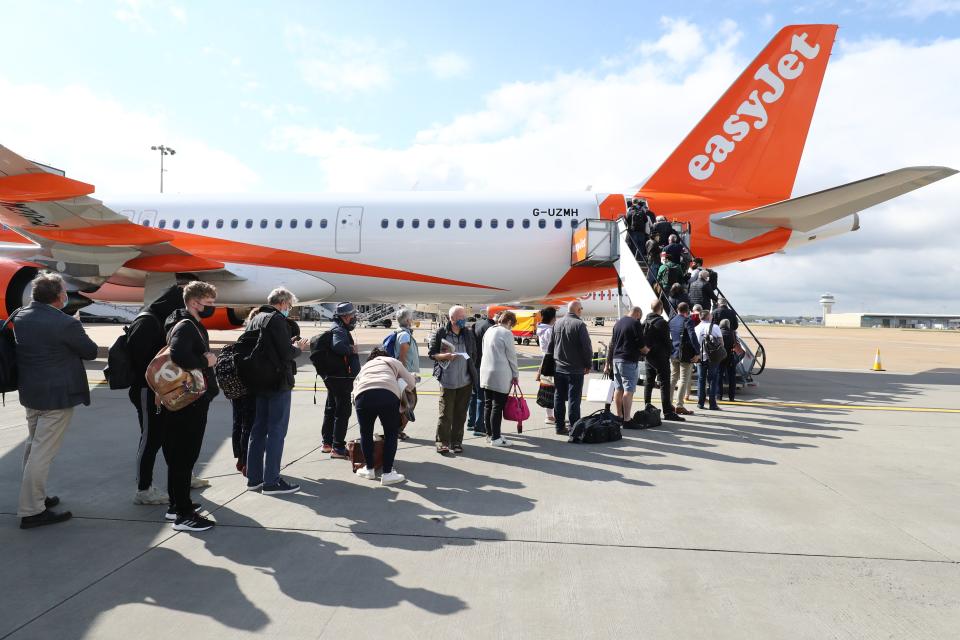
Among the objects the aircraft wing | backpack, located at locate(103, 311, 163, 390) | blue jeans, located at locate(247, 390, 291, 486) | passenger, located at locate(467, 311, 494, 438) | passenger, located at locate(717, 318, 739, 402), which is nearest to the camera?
backpack, located at locate(103, 311, 163, 390)

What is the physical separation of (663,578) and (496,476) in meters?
2.23

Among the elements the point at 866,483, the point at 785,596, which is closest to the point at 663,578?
the point at 785,596

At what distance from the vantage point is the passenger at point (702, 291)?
10227 millimetres

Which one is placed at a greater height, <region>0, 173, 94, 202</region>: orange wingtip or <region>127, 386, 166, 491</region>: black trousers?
<region>0, 173, 94, 202</region>: orange wingtip

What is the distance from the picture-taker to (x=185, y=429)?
155 inches

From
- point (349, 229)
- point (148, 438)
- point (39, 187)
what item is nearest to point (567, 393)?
point (148, 438)

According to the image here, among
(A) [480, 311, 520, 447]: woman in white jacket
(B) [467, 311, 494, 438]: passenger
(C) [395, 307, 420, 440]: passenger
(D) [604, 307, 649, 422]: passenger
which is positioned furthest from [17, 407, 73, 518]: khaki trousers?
(D) [604, 307, 649, 422]: passenger

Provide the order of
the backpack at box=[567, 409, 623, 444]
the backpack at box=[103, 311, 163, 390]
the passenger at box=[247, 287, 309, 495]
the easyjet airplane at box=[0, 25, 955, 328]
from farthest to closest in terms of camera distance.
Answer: the easyjet airplane at box=[0, 25, 955, 328] → the backpack at box=[567, 409, 623, 444] → the passenger at box=[247, 287, 309, 495] → the backpack at box=[103, 311, 163, 390]

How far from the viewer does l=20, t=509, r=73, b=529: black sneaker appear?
380 centimetres

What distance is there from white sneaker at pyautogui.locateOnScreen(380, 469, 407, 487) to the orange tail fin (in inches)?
457

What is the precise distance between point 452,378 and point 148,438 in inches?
113

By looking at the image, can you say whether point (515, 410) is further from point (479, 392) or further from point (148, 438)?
point (148, 438)

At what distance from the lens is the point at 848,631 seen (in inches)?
→ 104

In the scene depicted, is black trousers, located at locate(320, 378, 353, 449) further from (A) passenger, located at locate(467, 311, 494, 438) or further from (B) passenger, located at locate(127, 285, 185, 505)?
(A) passenger, located at locate(467, 311, 494, 438)
